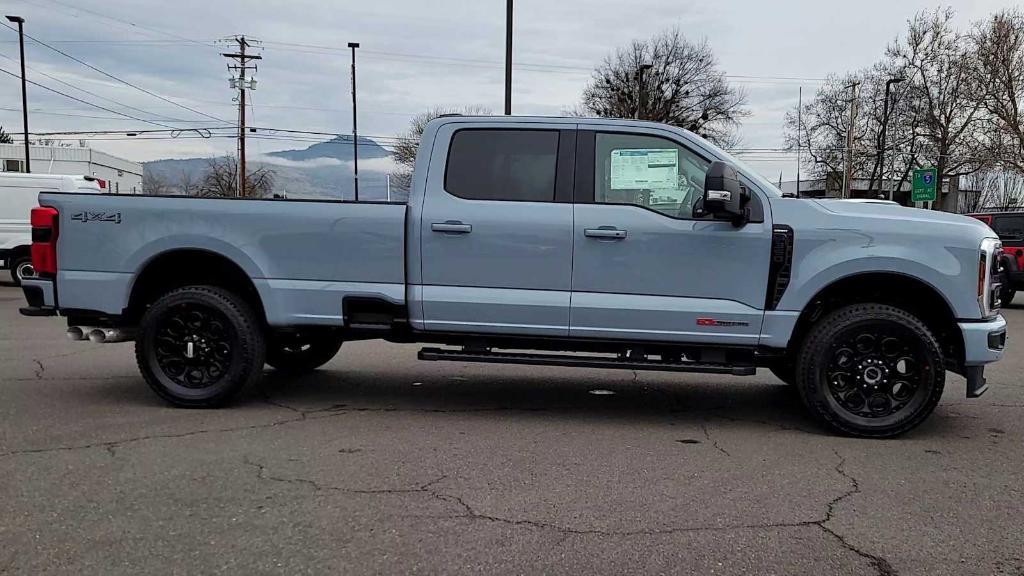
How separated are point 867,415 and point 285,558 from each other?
381 centimetres

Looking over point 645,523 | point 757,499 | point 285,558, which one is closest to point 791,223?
point 757,499

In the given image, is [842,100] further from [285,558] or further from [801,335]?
[285,558]

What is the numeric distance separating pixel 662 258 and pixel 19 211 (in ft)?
54.6

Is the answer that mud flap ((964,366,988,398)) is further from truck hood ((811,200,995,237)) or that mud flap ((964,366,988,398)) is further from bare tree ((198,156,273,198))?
bare tree ((198,156,273,198))

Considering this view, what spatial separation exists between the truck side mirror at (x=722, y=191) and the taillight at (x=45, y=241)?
15.0 ft

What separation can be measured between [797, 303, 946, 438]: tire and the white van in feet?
54.1

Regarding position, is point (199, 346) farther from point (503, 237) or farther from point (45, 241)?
point (503, 237)

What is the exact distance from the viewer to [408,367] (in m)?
7.66

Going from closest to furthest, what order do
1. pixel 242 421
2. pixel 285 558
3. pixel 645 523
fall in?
pixel 285 558 < pixel 645 523 < pixel 242 421

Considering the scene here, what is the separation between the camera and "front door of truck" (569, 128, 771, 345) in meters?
5.07

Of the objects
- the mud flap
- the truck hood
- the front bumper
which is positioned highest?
the truck hood

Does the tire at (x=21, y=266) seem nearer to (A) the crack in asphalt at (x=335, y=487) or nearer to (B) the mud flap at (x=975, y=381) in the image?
(A) the crack in asphalt at (x=335, y=487)

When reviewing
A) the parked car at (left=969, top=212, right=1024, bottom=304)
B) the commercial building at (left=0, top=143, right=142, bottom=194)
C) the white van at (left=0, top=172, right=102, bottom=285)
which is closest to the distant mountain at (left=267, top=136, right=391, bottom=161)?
the commercial building at (left=0, top=143, right=142, bottom=194)

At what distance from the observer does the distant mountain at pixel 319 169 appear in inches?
293
